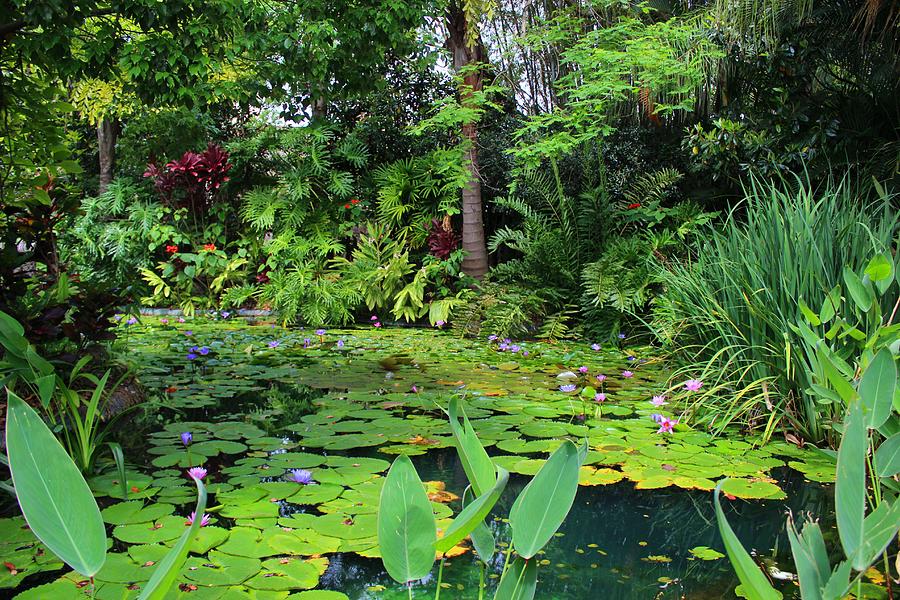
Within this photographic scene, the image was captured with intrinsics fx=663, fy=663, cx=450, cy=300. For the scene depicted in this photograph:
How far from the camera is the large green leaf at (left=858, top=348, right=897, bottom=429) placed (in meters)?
0.94

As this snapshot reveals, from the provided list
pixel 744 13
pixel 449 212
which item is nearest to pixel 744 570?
pixel 744 13

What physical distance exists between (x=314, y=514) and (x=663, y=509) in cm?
111

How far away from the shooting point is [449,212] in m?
6.62

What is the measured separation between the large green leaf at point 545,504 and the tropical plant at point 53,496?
355mm

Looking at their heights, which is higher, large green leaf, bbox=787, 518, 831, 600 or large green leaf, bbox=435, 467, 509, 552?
large green leaf, bbox=435, 467, 509, 552

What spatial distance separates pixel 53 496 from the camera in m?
0.64

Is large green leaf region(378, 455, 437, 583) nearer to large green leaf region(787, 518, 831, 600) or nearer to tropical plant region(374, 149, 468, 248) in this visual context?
large green leaf region(787, 518, 831, 600)

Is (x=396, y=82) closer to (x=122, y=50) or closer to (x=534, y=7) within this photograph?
(x=534, y=7)

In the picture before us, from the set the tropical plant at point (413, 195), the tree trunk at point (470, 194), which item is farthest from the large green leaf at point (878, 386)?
the tropical plant at point (413, 195)

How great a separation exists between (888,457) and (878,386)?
0.34 ft

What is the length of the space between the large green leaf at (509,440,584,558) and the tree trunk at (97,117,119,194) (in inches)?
360

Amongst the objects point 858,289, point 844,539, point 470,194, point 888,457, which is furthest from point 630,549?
point 470,194

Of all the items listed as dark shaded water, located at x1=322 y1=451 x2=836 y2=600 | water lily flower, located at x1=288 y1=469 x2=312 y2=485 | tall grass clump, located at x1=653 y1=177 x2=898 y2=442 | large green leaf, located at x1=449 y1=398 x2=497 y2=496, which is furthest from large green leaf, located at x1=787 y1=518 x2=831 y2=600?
tall grass clump, located at x1=653 y1=177 x2=898 y2=442

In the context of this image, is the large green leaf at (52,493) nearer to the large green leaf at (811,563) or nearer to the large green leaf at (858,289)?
the large green leaf at (811,563)
